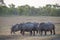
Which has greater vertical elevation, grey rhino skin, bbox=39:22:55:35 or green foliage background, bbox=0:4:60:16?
green foliage background, bbox=0:4:60:16

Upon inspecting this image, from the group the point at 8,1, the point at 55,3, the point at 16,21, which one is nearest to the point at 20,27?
the point at 16,21

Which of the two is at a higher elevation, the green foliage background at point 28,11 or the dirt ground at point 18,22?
the green foliage background at point 28,11

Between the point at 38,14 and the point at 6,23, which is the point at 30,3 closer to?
the point at 38,14

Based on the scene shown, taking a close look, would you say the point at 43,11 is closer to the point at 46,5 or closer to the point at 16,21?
the point at 46,5

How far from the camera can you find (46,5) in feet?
4.60

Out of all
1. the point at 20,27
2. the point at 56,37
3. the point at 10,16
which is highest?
the point at 10,16

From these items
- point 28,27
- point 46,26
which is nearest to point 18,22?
point 28,27

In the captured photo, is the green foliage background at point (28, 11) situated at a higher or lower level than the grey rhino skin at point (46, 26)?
higher

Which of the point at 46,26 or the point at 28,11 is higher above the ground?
the point at 28,11

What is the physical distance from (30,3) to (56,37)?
0.43 meters

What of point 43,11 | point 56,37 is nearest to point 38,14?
point 43,11

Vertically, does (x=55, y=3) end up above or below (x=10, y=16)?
above

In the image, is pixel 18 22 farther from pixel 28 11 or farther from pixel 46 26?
pixel 46 26

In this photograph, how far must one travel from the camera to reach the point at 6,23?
1.37 metres
